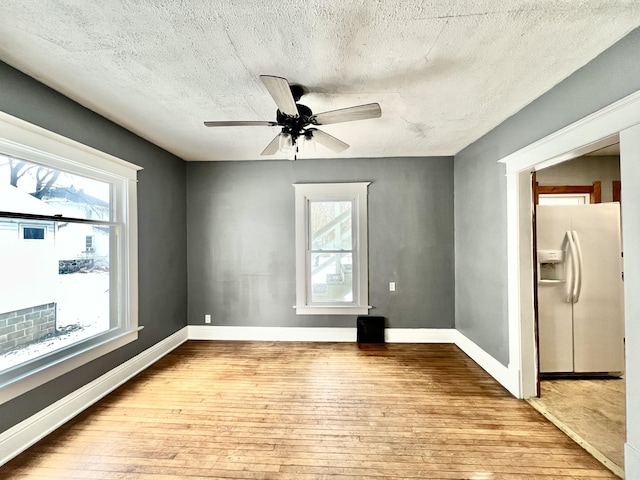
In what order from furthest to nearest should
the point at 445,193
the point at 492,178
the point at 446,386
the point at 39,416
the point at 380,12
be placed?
the point at 445,193, the point at 492,178, the point at 446,386, the point at 39,416, the point at 380,12

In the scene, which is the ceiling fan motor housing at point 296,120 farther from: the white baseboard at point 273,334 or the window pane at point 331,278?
the white baseboard at point 273,334

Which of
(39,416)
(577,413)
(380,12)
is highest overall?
(380,12)

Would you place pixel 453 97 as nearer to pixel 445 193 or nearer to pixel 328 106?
pixel 328 106

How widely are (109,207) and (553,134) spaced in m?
3.86

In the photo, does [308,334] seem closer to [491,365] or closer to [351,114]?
[491,365]

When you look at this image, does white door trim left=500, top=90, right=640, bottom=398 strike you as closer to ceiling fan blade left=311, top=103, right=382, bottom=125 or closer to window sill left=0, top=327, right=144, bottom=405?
ceiling fan blade left=311, top=103, right=382, bottom=125

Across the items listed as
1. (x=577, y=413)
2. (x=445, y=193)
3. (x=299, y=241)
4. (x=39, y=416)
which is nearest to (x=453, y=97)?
(x=445, y=193)

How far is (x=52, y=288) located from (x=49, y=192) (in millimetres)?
755

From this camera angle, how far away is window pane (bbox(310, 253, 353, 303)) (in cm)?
389

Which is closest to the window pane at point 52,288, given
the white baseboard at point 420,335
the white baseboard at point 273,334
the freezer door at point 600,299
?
the white baseboard at point 273,334

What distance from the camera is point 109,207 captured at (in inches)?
107

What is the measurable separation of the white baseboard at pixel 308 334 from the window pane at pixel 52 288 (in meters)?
1.35

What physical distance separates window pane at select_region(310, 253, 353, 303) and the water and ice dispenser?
7.01 ft

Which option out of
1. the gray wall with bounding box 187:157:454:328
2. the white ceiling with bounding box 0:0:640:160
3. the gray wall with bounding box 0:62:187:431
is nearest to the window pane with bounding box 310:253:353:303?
the gray wall with bounding box 187:157:454:328
